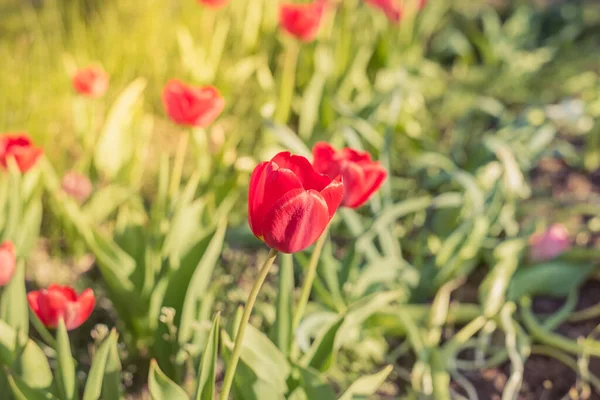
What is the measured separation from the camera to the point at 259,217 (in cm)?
85

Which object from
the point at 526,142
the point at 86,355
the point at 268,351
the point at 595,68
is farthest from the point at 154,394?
Result: the point at 595,68

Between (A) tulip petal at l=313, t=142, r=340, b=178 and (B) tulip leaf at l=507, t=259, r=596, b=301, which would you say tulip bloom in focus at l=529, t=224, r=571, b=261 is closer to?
(B) tulip leaf at l=507, t=259, r=596, b=301

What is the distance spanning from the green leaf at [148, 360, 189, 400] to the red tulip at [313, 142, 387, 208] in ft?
1.37

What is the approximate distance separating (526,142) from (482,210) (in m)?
0.60

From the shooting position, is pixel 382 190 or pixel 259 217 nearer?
pixel 259 217

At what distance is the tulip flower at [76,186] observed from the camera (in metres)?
1.79

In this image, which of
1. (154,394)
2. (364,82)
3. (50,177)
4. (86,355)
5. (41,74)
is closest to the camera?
(154,394)

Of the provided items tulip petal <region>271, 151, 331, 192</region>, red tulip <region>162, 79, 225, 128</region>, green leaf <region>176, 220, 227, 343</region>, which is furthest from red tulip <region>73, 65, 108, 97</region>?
tulip petal <region>271, 151, 331, 192</region>

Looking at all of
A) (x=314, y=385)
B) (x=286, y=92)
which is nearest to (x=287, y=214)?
(x=314, y=385)

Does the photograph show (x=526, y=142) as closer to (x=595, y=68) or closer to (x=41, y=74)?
(x=595, y=68)

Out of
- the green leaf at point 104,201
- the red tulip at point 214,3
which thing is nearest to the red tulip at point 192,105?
the green leaf at point 104,201

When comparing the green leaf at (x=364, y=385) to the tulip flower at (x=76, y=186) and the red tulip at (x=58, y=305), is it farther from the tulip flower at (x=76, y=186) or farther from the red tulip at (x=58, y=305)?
the tulip flower at (x=76, y=186)

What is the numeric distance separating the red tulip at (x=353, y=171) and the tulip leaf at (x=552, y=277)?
92 centimetres

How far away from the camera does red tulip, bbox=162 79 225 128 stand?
4.88ft
